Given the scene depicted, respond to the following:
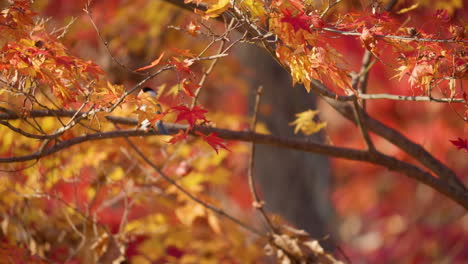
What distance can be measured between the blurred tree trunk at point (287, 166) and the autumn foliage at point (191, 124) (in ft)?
1.11

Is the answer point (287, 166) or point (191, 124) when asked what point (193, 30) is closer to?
point (191, 124)

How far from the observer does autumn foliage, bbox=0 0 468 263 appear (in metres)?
1.85

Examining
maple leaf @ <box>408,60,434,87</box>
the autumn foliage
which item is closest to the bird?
the autumn foliage

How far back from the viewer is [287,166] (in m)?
4.90

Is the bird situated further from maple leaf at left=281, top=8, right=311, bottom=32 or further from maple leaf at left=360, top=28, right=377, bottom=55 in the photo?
maple leaf at left=360, top=28, right=377, bottom=55

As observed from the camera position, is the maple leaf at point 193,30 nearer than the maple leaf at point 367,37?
No

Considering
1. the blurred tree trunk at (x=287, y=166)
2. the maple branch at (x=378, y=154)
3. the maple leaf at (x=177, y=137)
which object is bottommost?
the blurred tree trunk at (x=287, y=166)

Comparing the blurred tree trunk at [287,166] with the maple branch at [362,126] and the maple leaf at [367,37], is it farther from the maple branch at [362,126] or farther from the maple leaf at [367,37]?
the maple leaf at [367,37]

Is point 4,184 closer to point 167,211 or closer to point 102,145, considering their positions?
point 102,145

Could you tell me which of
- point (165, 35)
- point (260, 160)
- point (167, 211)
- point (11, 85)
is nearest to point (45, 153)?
point (11, 85)

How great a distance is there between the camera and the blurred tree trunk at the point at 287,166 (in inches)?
190

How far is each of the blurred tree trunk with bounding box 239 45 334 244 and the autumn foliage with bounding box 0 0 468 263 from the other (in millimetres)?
339

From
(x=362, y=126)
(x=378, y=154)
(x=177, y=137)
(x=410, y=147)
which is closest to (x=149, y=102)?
(x=177, y=137)

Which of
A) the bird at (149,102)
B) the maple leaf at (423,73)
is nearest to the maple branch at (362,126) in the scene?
the maple leaf at (423,73)
